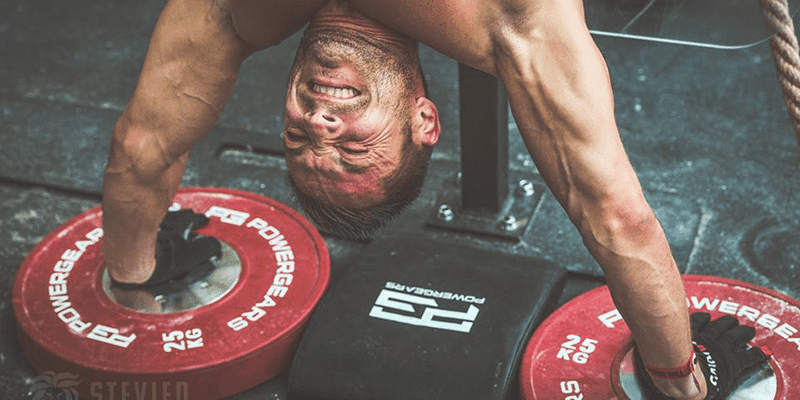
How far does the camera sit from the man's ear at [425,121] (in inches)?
59.9

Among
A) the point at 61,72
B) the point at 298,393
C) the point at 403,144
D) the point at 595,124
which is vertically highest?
the point at 595,124

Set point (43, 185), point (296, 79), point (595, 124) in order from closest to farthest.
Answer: point (595, 124) < point (296, 79) < point (43, 185)

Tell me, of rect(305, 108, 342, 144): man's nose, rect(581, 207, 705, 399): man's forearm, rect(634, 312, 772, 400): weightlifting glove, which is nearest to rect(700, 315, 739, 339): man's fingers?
rect(634, 312, 772, 400): weightlifting glove

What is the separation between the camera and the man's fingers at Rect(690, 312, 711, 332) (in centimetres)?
186

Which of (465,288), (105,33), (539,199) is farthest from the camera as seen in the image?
(105,33)

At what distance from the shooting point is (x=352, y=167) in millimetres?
1488

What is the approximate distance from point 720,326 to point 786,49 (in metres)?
0.52

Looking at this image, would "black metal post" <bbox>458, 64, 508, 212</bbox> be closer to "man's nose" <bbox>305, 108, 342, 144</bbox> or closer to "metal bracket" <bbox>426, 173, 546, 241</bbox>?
"metal bracket" <bbox>426, 173, 546, 241</bbox>

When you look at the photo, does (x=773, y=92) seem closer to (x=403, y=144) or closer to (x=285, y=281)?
(x=285, y=281)

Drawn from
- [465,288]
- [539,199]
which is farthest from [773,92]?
[465,288]

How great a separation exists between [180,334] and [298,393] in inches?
10.0

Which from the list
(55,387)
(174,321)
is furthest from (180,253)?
(55,387)

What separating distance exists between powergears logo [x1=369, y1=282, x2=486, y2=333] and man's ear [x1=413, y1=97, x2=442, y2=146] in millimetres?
515

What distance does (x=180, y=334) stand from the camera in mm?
1972
